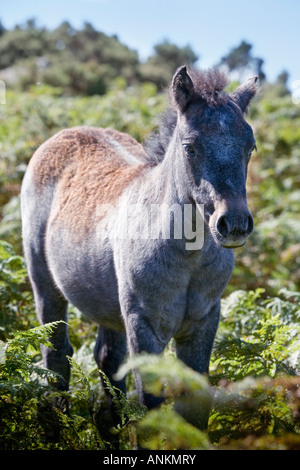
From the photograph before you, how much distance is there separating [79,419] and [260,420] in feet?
3.74

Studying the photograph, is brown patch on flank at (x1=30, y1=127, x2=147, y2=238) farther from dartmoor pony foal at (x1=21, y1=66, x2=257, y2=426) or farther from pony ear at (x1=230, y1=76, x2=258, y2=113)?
pony ear at (x1=230, y1=76, x2=258, y2=113)

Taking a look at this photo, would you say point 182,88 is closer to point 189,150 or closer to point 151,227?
point 189,150

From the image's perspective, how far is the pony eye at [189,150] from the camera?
9.86 feet

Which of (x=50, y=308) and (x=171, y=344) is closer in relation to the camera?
(x=50, y=308)

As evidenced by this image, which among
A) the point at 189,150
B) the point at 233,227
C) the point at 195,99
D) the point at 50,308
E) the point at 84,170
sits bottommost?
the point at 50,308

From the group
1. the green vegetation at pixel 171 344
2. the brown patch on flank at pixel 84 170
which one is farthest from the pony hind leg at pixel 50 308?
the brown patch on flank at pixel 84 170

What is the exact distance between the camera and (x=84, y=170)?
445cm

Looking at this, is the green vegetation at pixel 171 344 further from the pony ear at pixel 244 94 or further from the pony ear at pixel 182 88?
the pony ear at pixel 182 88

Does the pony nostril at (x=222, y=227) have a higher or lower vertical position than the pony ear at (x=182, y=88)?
lower

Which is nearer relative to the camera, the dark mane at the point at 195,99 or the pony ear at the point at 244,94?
the dark mane at the point at 195,99

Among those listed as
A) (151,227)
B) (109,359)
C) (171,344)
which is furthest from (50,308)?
(151,227)

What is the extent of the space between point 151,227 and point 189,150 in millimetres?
629
